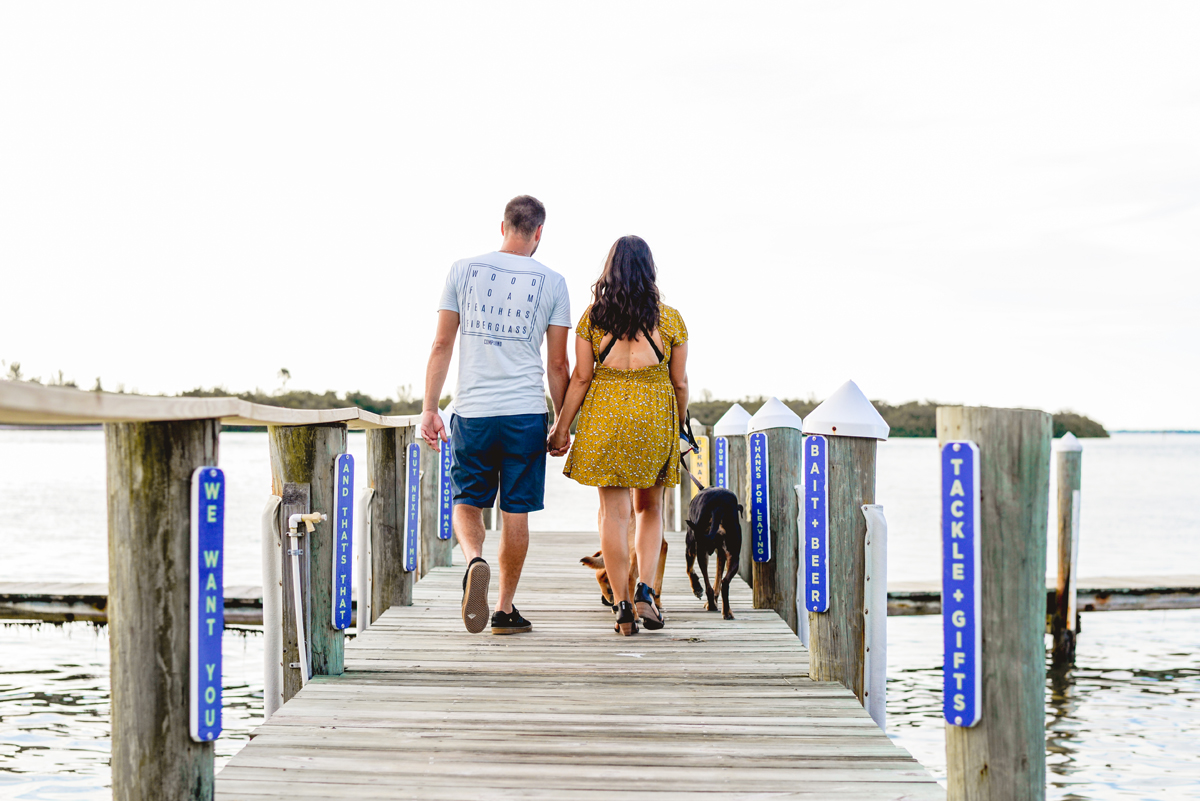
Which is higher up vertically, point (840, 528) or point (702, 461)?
point (840, 528)

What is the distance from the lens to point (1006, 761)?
2082mm

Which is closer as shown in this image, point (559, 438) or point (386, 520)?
point (559, 438)

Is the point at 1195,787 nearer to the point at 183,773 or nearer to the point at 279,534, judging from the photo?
the point at 279,534

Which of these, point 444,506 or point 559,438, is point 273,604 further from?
point 444,506

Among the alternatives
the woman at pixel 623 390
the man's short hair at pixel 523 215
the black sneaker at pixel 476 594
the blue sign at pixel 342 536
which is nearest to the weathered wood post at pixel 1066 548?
the woman at pixel 623 390

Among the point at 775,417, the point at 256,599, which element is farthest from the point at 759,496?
the point at 256,599

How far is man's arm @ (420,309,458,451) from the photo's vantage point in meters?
4.24

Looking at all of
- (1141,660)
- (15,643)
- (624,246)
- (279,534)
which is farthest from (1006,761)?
(15,643)

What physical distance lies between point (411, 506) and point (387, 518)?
42 cm

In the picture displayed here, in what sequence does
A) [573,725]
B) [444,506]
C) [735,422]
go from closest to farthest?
[573,725]
[735,422]
[444,506]

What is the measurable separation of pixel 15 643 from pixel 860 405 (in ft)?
33.6

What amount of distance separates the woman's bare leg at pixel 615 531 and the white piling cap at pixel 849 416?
1224mm

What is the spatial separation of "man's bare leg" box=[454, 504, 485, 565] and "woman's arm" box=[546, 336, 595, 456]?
0.46 metres

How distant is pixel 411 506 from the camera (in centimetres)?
553
